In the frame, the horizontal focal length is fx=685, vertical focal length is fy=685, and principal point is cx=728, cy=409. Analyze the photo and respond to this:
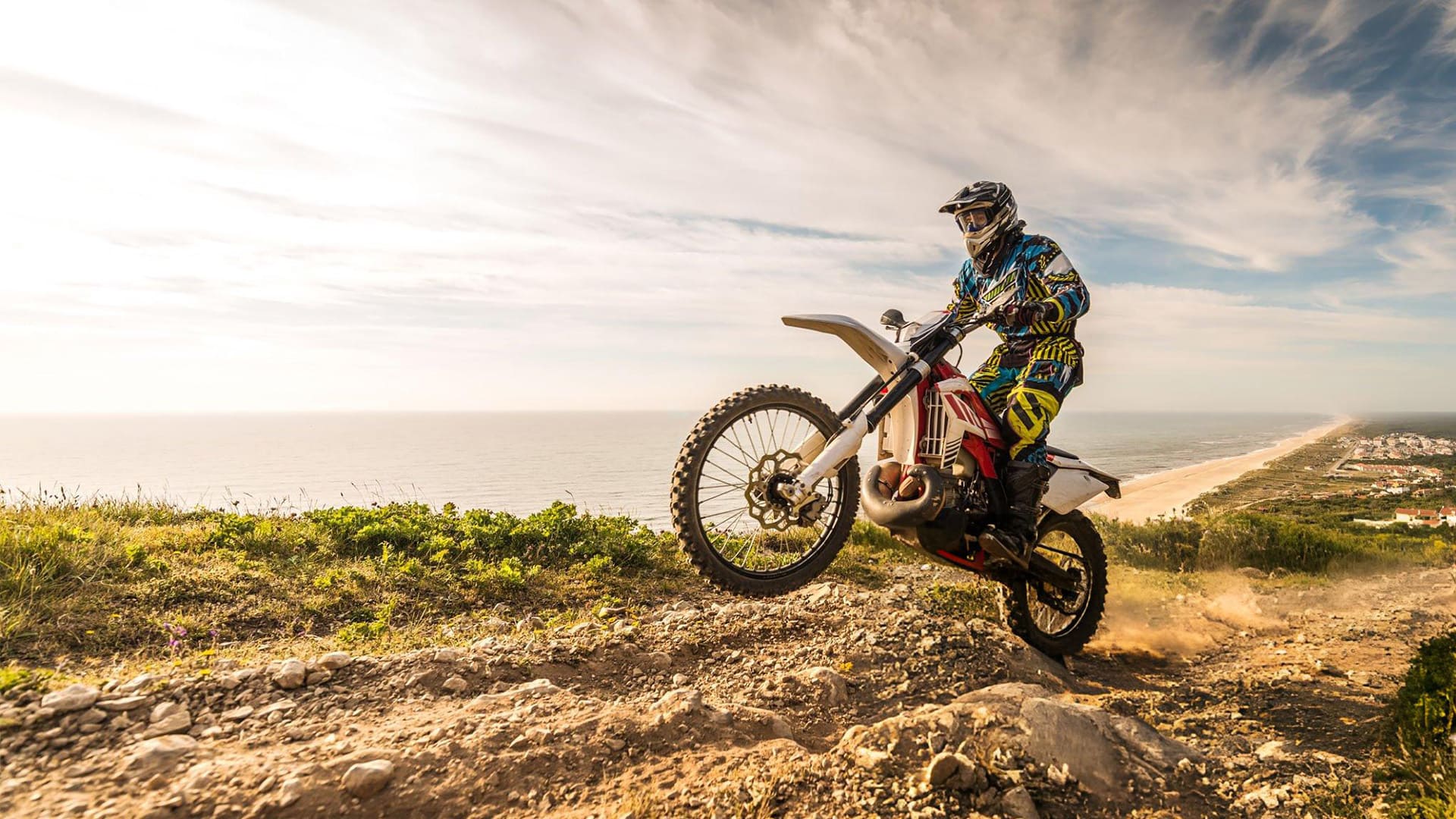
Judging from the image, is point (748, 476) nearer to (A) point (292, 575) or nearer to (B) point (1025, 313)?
(B) point (1025, 313)

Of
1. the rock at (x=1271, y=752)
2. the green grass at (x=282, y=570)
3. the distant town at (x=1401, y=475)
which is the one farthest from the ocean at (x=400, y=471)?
the distant town at (x=1401, y=475)

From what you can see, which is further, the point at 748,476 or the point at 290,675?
the point at 748,476

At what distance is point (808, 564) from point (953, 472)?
138 cm

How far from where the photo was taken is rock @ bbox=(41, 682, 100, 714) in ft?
9.87

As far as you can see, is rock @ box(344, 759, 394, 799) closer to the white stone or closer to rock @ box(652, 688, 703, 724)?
the white stone

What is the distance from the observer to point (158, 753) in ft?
9.15

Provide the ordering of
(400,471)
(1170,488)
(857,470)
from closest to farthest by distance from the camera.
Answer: (857,470) < (1170,488) < (400,471)

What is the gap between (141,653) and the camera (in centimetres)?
456

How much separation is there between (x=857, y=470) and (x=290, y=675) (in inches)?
157

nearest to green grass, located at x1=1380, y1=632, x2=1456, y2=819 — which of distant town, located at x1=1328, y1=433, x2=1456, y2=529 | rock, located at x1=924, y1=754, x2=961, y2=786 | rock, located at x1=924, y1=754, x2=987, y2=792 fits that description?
rock, located at x1=924, y1=754, x2=987, y2=792

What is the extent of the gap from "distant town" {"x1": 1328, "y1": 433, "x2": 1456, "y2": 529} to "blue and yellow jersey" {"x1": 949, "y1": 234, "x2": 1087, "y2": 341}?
2103cm

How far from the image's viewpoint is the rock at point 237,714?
10.6 feet

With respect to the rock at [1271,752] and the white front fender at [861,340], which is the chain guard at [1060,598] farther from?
the white front fender at [861,340]

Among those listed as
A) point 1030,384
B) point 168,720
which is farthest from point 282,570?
point 1030,384
